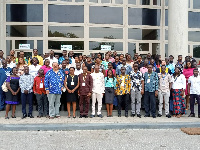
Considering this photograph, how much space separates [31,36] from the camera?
1662 centimetres

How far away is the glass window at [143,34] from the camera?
1739cm

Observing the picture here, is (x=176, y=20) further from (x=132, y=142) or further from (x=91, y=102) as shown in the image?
(x=132, y=142)

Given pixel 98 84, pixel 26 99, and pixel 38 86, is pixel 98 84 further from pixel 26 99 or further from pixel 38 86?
pixel 26 99

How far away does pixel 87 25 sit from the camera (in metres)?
16.9

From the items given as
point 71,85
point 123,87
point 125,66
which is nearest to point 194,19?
point 125,66

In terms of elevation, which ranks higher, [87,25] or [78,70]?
[87,25]

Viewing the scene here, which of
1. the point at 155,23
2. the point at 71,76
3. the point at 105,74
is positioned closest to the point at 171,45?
the point at 155,23

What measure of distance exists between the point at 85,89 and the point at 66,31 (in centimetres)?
711

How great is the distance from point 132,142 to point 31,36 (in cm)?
1144

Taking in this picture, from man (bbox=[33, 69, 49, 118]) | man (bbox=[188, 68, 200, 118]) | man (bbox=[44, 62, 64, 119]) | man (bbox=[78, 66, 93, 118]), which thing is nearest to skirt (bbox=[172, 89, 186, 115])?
man (bbox=[188, 68, 200, 118])

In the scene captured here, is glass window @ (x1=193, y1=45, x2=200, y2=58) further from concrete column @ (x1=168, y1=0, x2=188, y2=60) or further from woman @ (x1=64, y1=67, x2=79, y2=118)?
woman @ (x1=64, y1=67, x2=79, y2=118)

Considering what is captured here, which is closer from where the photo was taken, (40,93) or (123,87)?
(40,93)

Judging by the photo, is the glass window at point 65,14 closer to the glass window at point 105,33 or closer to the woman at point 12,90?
the glass window at point 105,33

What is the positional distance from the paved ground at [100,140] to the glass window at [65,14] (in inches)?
385
